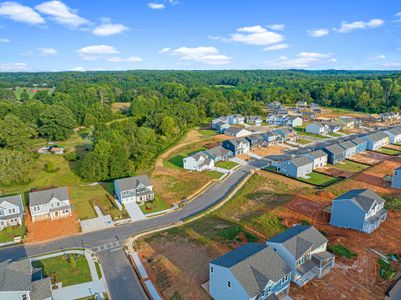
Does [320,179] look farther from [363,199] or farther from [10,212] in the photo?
[10,212]

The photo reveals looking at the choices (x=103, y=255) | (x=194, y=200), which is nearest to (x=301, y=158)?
(x=194, y=200)

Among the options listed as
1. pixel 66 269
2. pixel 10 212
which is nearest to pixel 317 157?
pixel 66 269

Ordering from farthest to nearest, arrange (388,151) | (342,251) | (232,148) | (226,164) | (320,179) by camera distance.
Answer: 1. (388,151)
2. (232,148)
3. (226,164)
4. (320,179)
5. (342,251)

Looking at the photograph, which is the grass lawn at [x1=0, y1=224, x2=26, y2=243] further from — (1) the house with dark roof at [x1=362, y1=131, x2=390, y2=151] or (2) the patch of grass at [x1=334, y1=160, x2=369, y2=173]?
(1) the house with dark roof at [x1=362, y1=131, x2=390, y2=151]

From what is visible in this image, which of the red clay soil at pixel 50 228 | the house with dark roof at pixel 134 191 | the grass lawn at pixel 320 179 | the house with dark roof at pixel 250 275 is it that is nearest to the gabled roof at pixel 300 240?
the house with dark roof at pixel 250 275

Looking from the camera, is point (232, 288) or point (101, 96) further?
point (101, 96)

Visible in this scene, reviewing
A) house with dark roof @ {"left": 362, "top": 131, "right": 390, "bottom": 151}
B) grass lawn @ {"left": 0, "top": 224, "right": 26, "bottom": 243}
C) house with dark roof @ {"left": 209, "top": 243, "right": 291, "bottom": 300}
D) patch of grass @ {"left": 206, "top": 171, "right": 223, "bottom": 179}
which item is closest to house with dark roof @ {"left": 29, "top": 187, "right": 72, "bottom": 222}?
grass lawn @ {"left": 0, "top": 224, "right": 26, "bottom": 243}

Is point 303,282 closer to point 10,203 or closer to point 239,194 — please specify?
point 239,194

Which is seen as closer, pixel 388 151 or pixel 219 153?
pixel 219 153
